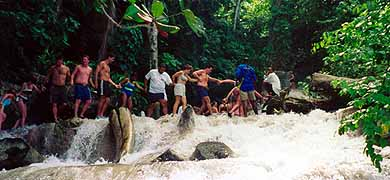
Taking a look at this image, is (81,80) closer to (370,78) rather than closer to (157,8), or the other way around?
(157,8)

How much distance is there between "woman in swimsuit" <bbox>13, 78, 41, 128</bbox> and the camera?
1058 cm

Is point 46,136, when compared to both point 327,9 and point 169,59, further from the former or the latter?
point 327,9

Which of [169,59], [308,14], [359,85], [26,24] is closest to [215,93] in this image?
[169,59]

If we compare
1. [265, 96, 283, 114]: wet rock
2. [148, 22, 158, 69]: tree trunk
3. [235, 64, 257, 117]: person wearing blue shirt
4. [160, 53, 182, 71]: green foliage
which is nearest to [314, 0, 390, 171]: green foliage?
[235, 64, 257, 117]: person wearing blue shirt

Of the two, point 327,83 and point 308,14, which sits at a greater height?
point 308,14

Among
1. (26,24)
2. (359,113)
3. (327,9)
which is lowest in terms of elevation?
(359,113)

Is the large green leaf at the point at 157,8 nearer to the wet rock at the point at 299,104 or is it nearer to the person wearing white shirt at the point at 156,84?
the person wearing white shirt at the point at 156,84

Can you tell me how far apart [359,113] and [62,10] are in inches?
463

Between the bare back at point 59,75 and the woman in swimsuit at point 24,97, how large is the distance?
2.87ft

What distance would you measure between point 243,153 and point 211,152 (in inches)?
33.3

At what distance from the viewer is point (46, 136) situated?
9844mm

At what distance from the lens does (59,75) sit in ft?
33.9

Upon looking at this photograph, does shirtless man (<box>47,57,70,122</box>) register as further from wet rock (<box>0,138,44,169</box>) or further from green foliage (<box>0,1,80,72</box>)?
wet rock (<box>0,138,44,169</box>)

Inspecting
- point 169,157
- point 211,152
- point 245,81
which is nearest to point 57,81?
point 245,81
